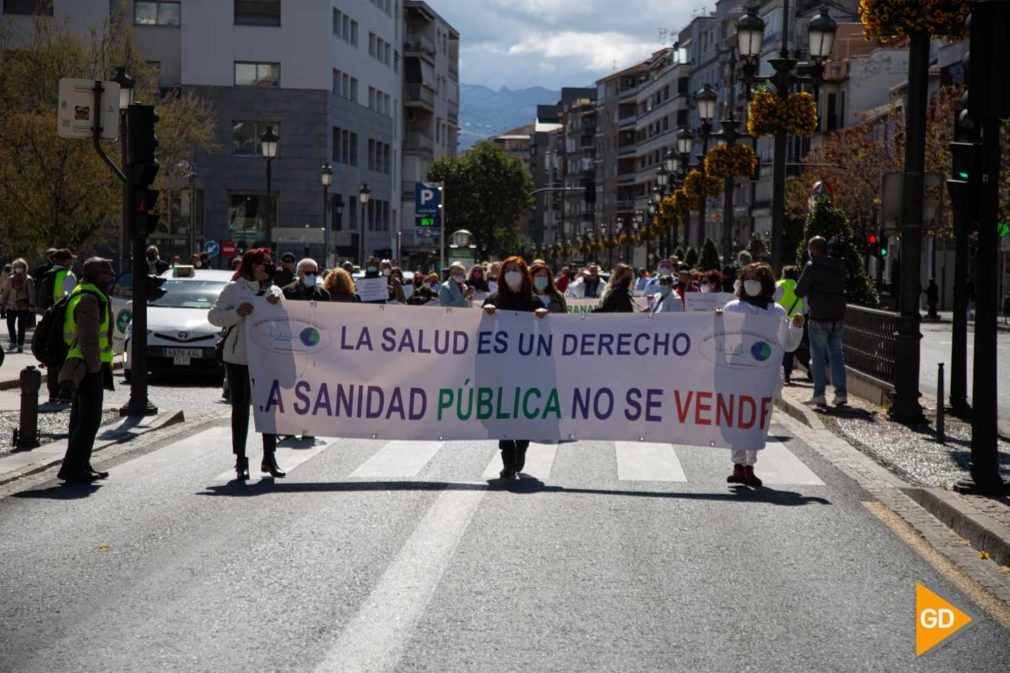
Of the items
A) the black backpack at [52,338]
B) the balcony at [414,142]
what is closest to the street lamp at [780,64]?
the black backpack at [52,338]

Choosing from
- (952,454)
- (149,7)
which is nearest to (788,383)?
(952,454)

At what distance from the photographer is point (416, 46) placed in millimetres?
99500

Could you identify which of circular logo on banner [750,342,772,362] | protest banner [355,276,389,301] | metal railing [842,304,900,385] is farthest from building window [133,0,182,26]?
circular logo on banner [750,342,772,362]

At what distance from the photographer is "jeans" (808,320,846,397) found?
59.8 ft

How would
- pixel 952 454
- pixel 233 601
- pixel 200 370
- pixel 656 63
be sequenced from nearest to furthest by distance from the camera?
pixel 233 601 → pixel 952 454 → pixel 200 370 → pixel 656 63

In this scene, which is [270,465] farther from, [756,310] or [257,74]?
[257,74]

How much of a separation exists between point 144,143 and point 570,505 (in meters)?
8.17

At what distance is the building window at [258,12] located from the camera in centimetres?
7500

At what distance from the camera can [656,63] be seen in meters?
153

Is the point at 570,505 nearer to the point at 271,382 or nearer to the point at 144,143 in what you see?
the point at 271,382

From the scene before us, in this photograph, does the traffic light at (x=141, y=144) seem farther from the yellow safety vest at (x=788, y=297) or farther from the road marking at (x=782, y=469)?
the yellow safety vest at (x=788, y=297)

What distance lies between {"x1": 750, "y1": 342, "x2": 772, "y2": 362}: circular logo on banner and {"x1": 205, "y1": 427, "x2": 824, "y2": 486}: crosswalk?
1048 mm

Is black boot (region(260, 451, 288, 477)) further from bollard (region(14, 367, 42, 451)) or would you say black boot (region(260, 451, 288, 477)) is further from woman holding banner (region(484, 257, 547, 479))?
bollard (region(14, 367, 42, 451))

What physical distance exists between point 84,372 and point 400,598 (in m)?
5.34
